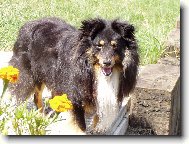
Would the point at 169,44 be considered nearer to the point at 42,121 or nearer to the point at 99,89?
the point at 99,89

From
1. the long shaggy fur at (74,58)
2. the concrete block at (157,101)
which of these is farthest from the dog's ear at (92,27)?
the concrete block at (157,101)

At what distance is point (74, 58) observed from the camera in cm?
266

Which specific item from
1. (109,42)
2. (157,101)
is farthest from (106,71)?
(157,101)

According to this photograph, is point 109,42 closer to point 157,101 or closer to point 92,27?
point 92,27

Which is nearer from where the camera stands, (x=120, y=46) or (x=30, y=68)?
(x=120, y=46)

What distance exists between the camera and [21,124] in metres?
2.17

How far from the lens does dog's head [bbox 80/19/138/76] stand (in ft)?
8.34

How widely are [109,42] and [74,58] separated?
225 millimetres

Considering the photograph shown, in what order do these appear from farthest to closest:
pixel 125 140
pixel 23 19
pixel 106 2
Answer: pixel 23 19
pixel 106 2
pixel 125 140

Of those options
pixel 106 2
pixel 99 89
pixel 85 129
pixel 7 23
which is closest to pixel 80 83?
pixel 99 89

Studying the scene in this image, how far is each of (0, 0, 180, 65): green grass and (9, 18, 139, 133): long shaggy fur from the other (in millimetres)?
74

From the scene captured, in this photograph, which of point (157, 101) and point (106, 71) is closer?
point (106, 71)

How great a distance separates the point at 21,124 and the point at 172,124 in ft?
3.50

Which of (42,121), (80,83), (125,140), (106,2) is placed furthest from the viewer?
(106,2)
